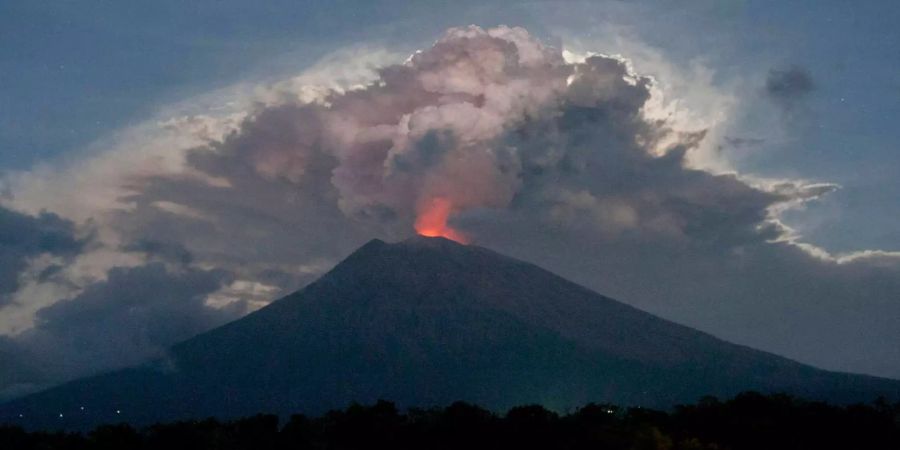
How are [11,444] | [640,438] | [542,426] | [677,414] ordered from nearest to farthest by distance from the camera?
[640,438], [542,426], [677,414], [11,444]

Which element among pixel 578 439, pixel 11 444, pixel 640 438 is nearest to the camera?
pixel 640 438

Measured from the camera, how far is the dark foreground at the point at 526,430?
71.8m

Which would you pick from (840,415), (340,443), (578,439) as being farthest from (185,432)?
(840,415)

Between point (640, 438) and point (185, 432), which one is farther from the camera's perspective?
point (185, 432)

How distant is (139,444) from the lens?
250 feet

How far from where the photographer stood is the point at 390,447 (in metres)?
75.7

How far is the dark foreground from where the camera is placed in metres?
71.8

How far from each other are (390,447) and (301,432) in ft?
22.6

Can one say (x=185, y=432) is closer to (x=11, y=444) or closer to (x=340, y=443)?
(x=340, y=443)

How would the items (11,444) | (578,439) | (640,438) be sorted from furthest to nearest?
(11,444) < (578,439) < (640,438)

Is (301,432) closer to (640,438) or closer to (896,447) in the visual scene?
(640,438)

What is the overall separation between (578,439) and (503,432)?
342 inches

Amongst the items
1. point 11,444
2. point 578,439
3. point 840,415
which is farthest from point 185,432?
point 840,415

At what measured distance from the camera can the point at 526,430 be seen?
7469 cm
